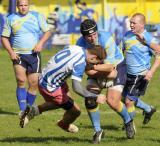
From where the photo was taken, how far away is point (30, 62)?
40.0 feet

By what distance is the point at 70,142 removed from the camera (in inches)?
370

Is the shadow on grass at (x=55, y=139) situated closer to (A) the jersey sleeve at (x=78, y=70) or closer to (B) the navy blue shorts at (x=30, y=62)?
(A) the jersey sleeve at (x=78, y=70)

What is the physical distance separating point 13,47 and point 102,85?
3117 millimetres

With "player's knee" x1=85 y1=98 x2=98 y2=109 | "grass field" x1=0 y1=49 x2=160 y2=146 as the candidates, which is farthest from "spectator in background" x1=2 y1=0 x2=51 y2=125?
"player's knee" x1=85 y1=98 x2=98 y2=109

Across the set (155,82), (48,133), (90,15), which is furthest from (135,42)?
(90,15)

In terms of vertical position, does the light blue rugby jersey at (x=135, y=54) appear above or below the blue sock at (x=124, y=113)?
above

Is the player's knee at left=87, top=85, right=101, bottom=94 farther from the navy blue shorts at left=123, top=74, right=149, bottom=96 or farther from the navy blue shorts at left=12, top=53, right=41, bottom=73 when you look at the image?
the navy blue shorts at left=12, top=53, right=41, bottom=73

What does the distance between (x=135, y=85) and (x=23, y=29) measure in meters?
2.63

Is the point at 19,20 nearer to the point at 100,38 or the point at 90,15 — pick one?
the point at 100,38

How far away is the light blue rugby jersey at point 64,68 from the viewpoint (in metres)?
8.73

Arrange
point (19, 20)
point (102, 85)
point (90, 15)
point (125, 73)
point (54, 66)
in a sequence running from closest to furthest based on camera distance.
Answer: point (54, 66), point (102, 85), point (125, 73), point (19, 20), point (90, 15)

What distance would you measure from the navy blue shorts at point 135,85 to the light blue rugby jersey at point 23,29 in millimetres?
2212

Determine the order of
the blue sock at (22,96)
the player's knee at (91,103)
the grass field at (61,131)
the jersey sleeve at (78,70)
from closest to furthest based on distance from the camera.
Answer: the jersey sleeve at (78,70) → the player's knee at (91,103) → the grass field at (61,131) → the blue sock at (22,96)

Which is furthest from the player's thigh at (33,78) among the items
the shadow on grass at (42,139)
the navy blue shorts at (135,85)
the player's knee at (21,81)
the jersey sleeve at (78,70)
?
the jersey sleeve at (78,70)
